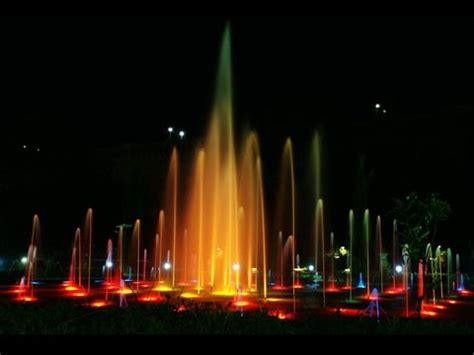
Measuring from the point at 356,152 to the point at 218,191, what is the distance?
2155cm

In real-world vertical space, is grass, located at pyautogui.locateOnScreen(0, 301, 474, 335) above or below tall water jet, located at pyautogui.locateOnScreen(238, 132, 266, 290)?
below

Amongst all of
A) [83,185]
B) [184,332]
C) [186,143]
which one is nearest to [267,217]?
[83,185]

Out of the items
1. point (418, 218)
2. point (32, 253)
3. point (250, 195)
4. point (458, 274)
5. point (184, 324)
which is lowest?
point (184, 324)

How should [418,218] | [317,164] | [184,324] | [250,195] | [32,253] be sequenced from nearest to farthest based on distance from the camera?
[184,324], [250,195], [418,218], [32,253], [317,164]

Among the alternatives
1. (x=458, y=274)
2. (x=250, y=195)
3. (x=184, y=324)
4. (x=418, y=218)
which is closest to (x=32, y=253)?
(x=250, y=195)

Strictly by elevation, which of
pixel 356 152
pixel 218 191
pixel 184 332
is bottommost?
pixel 184 332

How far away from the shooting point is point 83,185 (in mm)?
33625

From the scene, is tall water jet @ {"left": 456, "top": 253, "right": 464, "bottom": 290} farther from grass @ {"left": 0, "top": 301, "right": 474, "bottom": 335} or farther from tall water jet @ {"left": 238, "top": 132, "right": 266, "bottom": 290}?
grass @ {"left": 0, "top": 301, "right": 474, "bottom": 335}

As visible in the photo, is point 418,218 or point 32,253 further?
point 32,253

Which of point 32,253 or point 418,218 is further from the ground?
point 418,218

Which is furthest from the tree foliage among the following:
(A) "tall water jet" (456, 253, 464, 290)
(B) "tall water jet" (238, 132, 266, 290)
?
(B) "tall water jet" (238, 132, 266, 290)

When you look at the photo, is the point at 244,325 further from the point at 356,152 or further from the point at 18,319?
the point at 356,152

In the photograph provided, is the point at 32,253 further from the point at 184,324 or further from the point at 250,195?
the point at 184,324

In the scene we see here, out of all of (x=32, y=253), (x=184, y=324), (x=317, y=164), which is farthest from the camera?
(x=317, y=164)
